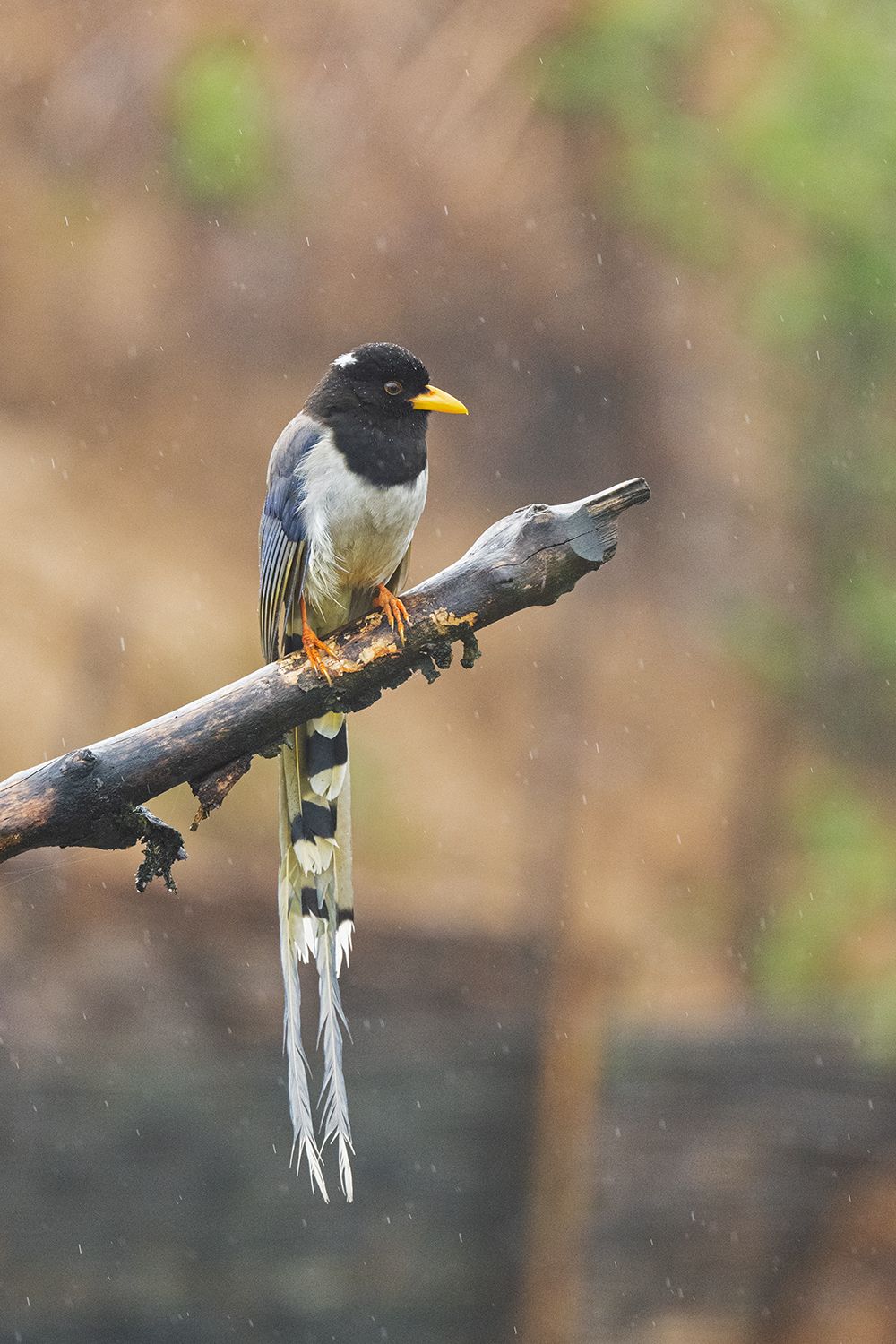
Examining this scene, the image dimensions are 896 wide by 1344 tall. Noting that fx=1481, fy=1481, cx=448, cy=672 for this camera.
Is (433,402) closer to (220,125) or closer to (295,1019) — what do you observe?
(295,1019)

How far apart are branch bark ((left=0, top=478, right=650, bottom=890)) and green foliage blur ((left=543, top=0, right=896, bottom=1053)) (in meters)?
5.47

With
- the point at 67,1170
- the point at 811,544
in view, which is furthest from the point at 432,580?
the point at 811,544

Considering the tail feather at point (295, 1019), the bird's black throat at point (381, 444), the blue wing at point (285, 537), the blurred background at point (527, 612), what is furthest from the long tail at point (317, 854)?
the blurred background at point (527, 612)

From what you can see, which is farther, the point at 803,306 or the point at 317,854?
the point at 803,306

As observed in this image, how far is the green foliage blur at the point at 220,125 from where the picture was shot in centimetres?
775

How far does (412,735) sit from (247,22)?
388 cm

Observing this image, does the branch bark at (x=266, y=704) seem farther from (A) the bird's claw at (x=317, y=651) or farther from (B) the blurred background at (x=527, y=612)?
(B) the blurred background at (x=527, y=612)

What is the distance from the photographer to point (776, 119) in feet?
25.1

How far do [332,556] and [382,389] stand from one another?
0.40m

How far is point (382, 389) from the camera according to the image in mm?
3193

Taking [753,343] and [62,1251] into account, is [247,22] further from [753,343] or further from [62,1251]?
[62,1251]

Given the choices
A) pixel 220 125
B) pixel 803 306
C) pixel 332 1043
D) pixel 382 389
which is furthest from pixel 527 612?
pixel 332 1043

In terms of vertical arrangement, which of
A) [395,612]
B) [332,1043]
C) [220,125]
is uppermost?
[220,125]

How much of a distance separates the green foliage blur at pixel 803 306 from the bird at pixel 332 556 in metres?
5.11
